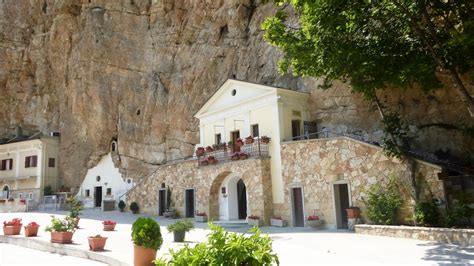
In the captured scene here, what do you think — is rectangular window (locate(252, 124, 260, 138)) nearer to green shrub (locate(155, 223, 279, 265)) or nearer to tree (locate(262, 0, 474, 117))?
tree (locate(262, 0, 474, 117))

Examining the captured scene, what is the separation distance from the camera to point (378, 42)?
15594mm

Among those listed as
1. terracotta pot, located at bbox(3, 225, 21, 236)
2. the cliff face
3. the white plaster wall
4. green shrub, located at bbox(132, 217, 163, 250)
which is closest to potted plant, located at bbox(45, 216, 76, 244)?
terracotta pot, located at bbox(3, 225, 21, 236)

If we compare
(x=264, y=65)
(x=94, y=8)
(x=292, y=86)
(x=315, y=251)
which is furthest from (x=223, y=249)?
(x=94, y=8)

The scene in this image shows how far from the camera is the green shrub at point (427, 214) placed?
1445cm

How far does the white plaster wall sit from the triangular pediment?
38.5 ft

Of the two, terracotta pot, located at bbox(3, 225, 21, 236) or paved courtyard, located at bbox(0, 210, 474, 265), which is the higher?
terracotta pot, located at bbox(3, 225, 21, 236)

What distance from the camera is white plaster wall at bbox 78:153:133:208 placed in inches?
1346

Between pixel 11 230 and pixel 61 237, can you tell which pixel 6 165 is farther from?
pixel 61 237

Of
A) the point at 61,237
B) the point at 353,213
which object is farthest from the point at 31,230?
the point at 353,213

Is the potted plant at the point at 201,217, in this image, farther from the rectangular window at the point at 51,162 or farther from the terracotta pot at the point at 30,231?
the rectangular window at the point at 51,162

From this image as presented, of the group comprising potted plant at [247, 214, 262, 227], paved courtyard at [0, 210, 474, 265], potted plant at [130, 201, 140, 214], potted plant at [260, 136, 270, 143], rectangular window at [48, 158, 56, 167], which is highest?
rectangular window at [48, 158, 56, 167]

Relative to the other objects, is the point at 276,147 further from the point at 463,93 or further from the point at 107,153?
the point at 107,153

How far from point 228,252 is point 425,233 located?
10904 mm

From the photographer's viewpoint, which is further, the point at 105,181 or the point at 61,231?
the point at 105,181
